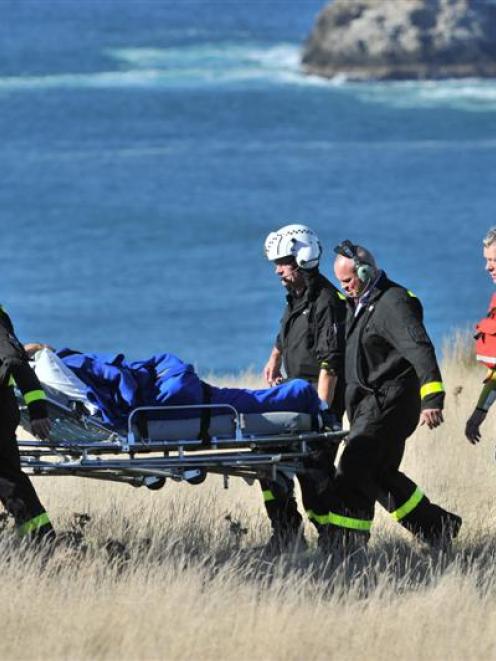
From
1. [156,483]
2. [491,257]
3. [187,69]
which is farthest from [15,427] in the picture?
[187,69]

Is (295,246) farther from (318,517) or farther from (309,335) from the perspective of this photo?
(318,517)

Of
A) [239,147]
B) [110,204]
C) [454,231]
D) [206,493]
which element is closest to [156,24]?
[239,147]

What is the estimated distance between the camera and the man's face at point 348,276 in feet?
29.5

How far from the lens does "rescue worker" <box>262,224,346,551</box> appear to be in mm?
9430

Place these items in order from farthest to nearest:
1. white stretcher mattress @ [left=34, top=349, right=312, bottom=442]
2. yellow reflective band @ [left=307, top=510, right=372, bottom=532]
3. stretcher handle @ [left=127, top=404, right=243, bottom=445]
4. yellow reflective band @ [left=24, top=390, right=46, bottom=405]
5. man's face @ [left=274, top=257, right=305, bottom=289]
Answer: man's face @ [left=274, top=257, right=305, bottom=289] < yellow reflective band @ [left=307, top=510, right=372, bottom=532] < white stretcher mattress @ [left=34, top=349, right=312, bottom=442] < stretcher handle @ [left=127, top=404, right=243, bottom=445] < yellow reflective band @ [left=24, top=390, right=46, bottom=405]

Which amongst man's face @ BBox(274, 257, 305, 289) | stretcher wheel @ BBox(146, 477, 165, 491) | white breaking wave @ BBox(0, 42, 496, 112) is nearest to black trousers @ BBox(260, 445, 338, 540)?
stretcher wheel @ BBox(146, 477, 165, 491)

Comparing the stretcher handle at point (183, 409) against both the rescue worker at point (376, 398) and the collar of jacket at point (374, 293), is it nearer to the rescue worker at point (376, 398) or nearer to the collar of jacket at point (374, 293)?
the rescue worker at point (376, 398)

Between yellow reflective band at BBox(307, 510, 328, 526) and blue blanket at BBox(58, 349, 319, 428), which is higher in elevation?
blue blanket at BBox(58, 349, 319, 428)

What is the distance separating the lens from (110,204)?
7712 centimetres

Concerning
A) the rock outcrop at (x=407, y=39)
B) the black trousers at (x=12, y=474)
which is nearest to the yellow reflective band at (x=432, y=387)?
the black trousers at (x=12, y=474)

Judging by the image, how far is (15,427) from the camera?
8812mm

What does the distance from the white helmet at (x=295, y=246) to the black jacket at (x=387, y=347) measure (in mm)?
399

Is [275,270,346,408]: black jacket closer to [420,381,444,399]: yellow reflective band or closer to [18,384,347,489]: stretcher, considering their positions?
[18,384,347,489]: stretcher

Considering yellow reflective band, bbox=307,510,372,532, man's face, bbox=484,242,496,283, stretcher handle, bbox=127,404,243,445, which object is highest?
man's face, bbox=484,242,496,283
